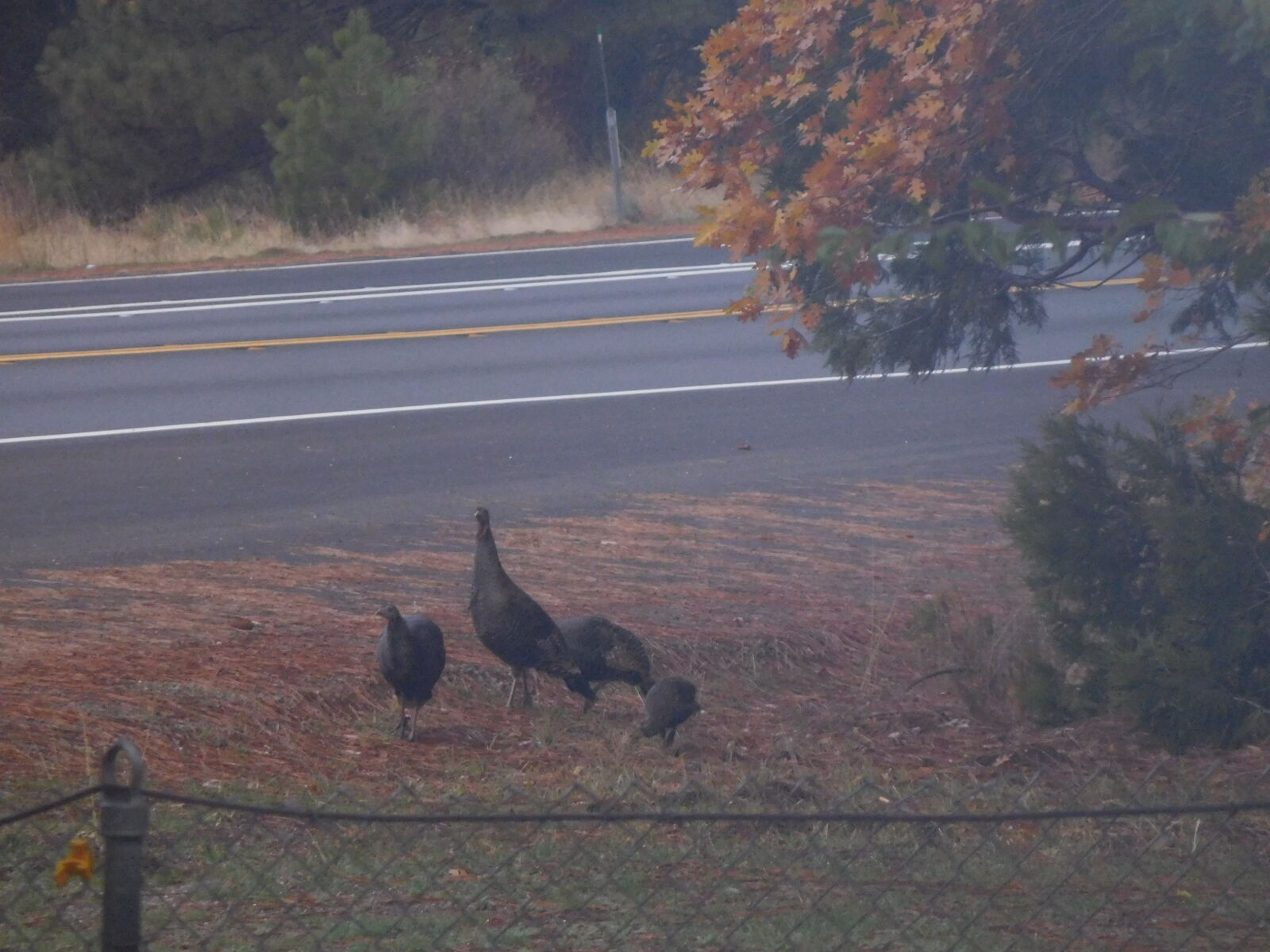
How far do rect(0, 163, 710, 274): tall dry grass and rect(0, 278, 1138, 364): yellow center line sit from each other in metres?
7.51

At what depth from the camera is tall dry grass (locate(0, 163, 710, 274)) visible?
24773 millimetres

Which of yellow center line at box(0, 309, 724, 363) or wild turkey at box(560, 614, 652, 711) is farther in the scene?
yellow center line at box(0, 309, 724, 363)

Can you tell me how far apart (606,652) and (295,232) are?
20.9 m

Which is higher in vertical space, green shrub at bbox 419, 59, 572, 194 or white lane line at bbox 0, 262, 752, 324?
green shrub at bbox 419, 59, 572, 194

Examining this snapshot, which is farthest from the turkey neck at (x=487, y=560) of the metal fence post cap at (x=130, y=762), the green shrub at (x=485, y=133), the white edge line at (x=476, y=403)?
the green shrub at (x=485, y=133)

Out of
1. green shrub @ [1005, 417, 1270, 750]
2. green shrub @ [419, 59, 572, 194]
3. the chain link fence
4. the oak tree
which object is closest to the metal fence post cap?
the chain link fence

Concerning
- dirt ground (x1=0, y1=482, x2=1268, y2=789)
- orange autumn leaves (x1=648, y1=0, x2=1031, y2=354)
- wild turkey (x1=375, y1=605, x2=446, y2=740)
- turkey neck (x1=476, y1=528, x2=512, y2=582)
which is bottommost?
dirt ground (x1=0, y1=482, x2=1268, y2=789)

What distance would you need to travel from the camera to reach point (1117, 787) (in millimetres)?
5430

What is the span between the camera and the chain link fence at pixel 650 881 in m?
3.86

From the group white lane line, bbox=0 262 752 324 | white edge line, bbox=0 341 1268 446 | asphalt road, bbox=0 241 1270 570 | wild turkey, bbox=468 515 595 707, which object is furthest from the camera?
white lane line, bbox=0 262 752 324

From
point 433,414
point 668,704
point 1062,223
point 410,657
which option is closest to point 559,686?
point 668,704

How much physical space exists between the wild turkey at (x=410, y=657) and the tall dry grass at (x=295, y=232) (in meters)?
18.4

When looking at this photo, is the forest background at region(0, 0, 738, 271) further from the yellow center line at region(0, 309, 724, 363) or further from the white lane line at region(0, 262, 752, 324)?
the yellow center line at region(0, 309, 724, 363)

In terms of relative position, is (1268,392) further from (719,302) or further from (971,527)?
(719,302)
